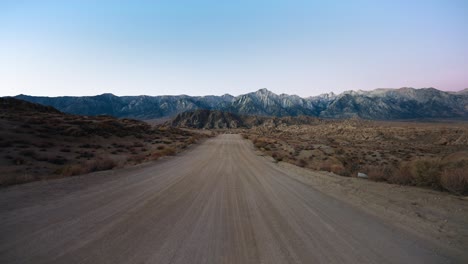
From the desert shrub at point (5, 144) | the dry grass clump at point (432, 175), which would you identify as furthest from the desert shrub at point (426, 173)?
the desert shrub at point (5, 144)

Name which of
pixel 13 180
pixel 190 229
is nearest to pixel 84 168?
pixel 13 180

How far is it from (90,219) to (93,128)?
35.3 metres

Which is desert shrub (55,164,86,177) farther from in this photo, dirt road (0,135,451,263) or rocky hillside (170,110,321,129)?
rocky hillside (170,110,321,129)

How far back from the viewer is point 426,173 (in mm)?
9562

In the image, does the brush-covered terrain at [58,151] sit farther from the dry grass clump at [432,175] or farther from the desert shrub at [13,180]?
the dry grass clump at [432,175]

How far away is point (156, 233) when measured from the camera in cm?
463

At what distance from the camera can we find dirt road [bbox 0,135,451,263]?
3.83 metres

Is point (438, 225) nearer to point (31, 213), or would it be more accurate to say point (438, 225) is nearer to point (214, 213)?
point (214, 213)

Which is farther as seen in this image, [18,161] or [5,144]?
[5,144]

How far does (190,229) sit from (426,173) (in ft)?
31.0

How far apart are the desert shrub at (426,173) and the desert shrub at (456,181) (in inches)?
25.4

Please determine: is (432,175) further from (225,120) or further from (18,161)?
(225,120)

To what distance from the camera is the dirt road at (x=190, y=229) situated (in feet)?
12.6

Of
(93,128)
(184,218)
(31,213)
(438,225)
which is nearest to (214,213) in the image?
(184,218)
